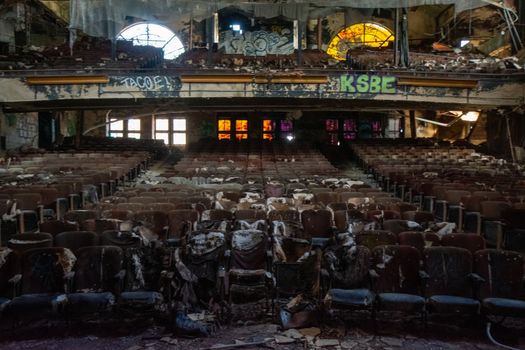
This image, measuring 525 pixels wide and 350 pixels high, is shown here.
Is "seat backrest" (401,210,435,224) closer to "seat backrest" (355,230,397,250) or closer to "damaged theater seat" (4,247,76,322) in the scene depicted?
"seat backrest" (355,230,397,250)

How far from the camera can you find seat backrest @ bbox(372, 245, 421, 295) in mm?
4219

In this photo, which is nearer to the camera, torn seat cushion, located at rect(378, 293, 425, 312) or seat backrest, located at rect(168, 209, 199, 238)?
torn seat cushion, located at rect(378, 293, 425, 312)

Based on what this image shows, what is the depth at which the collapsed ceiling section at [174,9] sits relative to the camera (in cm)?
1347

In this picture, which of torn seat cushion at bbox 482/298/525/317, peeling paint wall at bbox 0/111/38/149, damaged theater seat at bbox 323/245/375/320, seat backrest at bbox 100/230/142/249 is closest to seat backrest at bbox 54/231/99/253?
seat backrest at bbox 100/230/142/249

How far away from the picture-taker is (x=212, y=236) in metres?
4.76

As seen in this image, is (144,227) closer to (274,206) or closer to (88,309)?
(88,309)

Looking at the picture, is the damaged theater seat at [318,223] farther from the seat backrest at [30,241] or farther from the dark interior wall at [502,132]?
the dark interior wall at [502,132]

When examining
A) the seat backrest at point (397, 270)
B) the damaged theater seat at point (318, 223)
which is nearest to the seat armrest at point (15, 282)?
the seat backrest at point (397, 270)

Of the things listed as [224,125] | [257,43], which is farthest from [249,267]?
[257,43]

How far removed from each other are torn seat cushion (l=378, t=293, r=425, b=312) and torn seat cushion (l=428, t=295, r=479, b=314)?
0.11 metres

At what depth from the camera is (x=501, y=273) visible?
13.6 feet

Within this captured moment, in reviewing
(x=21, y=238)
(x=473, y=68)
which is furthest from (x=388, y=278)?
(x=473, y=68)

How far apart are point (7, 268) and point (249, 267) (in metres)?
2.41

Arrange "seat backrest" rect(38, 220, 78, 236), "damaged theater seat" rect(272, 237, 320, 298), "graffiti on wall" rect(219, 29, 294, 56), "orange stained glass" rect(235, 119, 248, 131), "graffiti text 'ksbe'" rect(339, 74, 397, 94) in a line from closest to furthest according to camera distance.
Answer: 1. "damaged theater seat" rect(272, 237, 320, 298)
2. "seat backrest" rect(38, 220, 78, 236)
3. "graffiti text 'ksbe'" rect(339, 74, 397, 94)
4. "graffiti on wall" rect(219, 29, 294, 56)
5. "orange stained glass" rect(235, 119, 248, 131)
